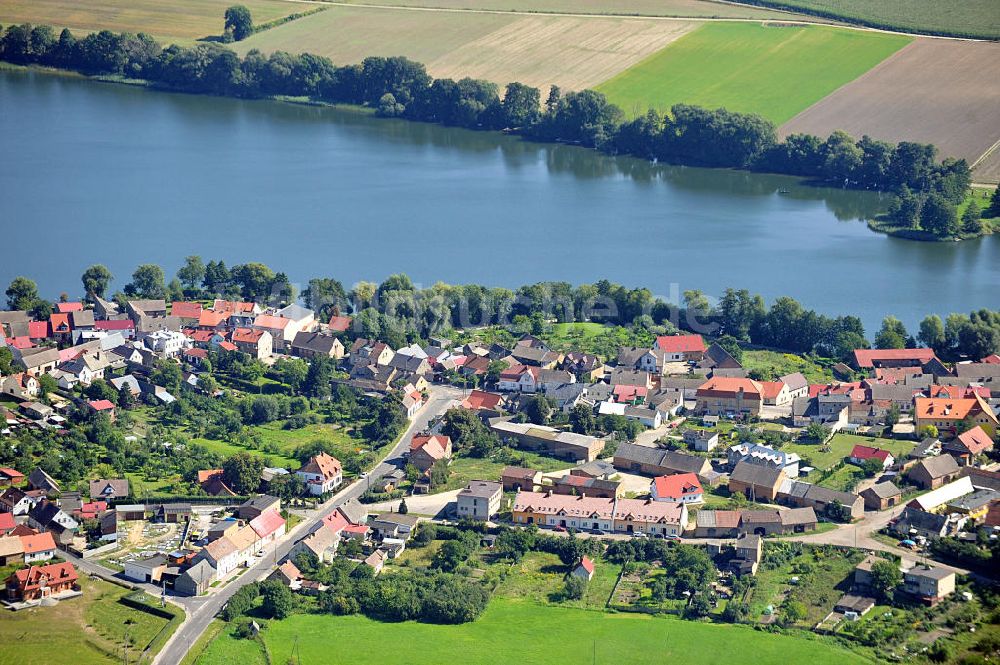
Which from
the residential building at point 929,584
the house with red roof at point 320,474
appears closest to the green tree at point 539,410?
the house with red roof at point 320,474

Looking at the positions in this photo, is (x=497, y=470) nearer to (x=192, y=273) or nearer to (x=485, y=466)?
(x=485, y=466)

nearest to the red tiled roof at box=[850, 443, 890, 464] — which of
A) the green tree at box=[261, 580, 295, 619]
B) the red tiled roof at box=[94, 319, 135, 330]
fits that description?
the green tree at box=[261, 580, 295, 619]

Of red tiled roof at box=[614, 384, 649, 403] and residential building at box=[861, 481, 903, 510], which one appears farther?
red tiled roof at box=[614, 384, 649, 403]

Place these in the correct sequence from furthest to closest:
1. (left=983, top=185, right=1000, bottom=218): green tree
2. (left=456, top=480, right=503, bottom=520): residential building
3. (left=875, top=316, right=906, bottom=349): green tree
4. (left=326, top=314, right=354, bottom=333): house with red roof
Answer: (left=983, top=185, right=1000, bottom=218): green tree < (left=326, top=314, right=354, bottom=333): house with red roof < (left=875, top=316, right=906, bottom=349): green tree < (left=456, top=480, right=503, bottom=520): residential building

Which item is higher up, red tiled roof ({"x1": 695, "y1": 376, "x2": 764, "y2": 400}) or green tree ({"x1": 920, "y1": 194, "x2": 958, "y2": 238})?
green tree ({"x1": 920, "y1": 194, "x2": 958, "y2": 238})

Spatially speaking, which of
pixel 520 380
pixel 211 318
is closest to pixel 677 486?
pixel 520 380

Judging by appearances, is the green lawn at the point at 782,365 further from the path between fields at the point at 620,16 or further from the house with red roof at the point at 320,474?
the path between fields at the point at 620,16

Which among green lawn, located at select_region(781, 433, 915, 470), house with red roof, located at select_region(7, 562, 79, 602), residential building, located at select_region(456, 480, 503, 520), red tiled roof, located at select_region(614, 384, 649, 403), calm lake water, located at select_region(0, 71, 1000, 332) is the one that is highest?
calm lake water, located at select_region(0, 71, 1000, 332)

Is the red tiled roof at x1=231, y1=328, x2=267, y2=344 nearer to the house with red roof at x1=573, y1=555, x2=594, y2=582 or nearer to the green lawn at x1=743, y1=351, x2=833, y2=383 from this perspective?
the green lawn at x1=743, y1=351, x2=833, y2=383
